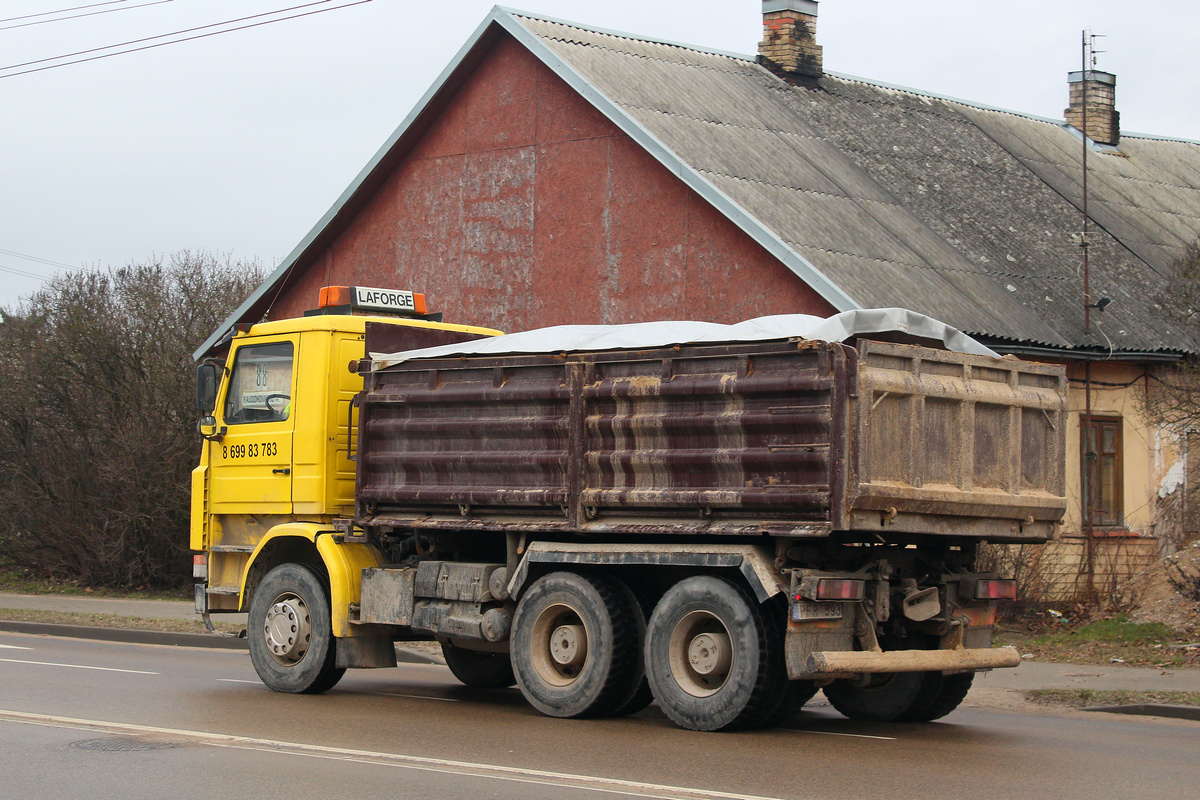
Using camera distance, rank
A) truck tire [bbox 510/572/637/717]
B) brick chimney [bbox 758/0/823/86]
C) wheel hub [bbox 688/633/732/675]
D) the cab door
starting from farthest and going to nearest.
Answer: brick chimney [bbox 758/0/823/86] → the cab door → truck tire [bbox 510/572/637/717] → wheel hub [bbox 688/633/732/675]

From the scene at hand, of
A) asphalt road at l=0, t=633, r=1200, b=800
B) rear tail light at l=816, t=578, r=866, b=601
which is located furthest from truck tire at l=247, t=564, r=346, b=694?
rear tail light at l=816, t=578, r=866, b=601

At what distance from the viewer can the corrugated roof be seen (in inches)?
721

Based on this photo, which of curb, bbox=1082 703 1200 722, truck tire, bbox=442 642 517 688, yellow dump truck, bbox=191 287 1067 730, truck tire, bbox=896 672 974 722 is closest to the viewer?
yellow dump truck, bbox=191 287 1067 730

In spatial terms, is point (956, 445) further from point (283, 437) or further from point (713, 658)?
point (283, 437)

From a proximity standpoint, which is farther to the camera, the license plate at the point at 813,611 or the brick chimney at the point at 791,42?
the brick chimney at the point at 791,42

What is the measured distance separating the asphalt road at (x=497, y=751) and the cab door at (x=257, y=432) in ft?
5.21

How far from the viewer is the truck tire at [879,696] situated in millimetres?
10703

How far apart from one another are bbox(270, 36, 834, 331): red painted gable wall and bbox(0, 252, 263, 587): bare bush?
332cm

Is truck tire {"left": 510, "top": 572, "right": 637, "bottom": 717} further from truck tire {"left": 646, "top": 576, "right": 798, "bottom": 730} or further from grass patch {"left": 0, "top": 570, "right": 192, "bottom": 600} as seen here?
grass patch {"left": 0, "top": 570, "right": 192, "bottom": 600}

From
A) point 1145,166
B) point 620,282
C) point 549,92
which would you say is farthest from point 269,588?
point 1145,166

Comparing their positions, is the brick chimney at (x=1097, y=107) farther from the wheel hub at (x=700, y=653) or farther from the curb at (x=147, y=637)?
the wheel hub at (x=700, y=653)

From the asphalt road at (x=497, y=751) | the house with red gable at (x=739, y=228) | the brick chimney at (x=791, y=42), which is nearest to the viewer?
the asphalt road at (x=497, y=751)

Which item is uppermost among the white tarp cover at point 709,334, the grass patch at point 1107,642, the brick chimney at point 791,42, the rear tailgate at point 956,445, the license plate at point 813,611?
the brick chimney at point 791,42

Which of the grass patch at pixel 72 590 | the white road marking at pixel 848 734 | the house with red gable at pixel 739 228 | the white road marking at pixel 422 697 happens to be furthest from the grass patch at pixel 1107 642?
the grass patch at pixel 72 590
